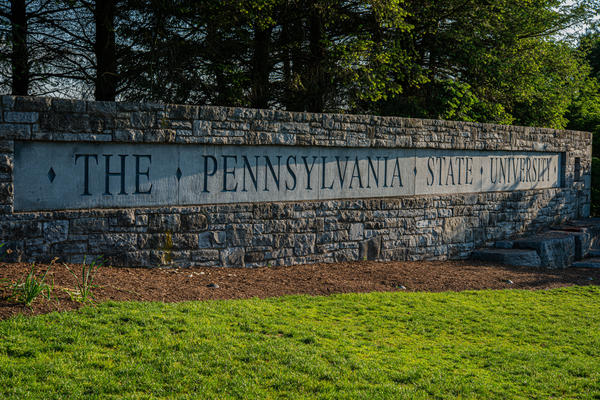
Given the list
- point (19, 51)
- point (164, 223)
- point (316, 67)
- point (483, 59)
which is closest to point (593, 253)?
point (483, 59)

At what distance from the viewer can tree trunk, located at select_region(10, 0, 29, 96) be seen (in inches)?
425

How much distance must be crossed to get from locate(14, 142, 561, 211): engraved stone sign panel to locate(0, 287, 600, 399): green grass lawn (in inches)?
74.1

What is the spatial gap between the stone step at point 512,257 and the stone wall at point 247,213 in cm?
33

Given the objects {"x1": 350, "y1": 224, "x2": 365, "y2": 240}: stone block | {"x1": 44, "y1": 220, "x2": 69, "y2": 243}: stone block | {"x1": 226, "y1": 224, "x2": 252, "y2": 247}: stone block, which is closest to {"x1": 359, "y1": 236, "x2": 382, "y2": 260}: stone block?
{"x1": 350, "y1": 224, "x2": 365, "y2": 240}: stone block

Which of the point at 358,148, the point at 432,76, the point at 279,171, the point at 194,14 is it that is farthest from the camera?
the point at 432,76

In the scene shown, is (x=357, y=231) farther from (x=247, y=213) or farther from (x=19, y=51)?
(x=19, y=51)

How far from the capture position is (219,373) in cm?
407

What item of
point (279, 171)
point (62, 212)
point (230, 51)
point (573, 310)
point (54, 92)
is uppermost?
point (230, 51)

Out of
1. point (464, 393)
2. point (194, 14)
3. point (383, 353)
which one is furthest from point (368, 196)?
point (194, 14)

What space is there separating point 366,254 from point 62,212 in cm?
466

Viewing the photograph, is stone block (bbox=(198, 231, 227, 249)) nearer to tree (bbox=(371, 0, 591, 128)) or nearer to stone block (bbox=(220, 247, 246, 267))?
stone block (bbox=(220, 247, 246, 267))

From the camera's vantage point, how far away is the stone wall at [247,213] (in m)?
6.27

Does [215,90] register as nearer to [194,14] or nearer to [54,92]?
[194,14]

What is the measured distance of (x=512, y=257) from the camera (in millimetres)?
10266
